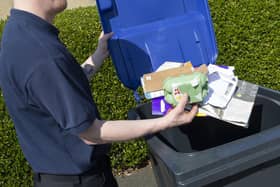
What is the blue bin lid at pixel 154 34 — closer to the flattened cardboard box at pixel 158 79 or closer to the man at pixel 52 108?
the flattened cardboard box at pixel 158 79

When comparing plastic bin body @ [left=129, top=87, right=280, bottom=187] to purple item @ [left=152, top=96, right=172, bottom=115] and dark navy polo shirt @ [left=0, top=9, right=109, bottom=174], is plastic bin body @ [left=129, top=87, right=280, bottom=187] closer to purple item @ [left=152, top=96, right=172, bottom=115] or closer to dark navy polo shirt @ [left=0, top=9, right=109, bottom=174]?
purple item @ [left=152, top=96, right=172, bottom=115]

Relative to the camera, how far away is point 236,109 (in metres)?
1.74

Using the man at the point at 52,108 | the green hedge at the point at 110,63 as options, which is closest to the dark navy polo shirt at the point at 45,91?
the man at the point at 52,108

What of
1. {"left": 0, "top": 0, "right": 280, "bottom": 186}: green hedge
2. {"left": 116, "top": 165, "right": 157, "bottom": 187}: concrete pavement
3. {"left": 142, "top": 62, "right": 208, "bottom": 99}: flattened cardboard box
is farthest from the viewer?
{"left": 116, "top": 165, "right": 157, "bottom": 187}: concrete pavement

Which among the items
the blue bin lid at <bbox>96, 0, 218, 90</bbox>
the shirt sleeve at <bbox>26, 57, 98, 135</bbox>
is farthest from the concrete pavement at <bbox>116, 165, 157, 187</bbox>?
the shirt sleeve at <bbox>26, 57, 98, 135</bbox>

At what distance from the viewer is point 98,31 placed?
3.40 meters

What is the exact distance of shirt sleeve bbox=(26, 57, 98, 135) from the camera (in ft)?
4.68

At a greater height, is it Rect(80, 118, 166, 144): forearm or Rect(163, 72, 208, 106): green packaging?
Rect(163, 72, 208, 106): green packaging

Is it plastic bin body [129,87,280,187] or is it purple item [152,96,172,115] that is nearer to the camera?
plastic bin body [129,87,280,187]

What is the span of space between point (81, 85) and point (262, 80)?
2.67m

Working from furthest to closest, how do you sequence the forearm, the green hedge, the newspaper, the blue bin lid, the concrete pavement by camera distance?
the concrete pavement → the green hedge → the blue bin lid → the newspaper → the forearm

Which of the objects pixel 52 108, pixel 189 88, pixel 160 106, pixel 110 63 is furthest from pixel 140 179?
pixel 52 108

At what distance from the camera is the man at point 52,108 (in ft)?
4.75

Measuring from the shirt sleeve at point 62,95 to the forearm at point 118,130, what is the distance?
0.06 metres
